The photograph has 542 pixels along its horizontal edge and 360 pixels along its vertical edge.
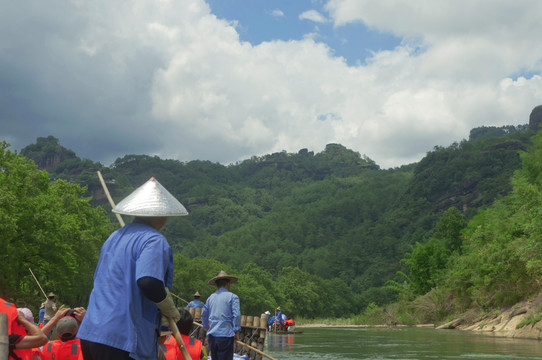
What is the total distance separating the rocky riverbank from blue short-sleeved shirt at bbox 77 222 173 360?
77.9 ft

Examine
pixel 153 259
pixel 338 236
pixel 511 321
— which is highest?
pixel 338 236

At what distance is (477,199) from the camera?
119188mm

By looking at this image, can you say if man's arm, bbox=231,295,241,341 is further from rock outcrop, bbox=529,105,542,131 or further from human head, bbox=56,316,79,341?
rock outcrop, bbox=529,105,542,131

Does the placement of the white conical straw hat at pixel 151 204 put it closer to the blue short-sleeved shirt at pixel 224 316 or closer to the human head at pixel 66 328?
the human head at pixel 66 328

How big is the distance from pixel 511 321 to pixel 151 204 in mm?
29424

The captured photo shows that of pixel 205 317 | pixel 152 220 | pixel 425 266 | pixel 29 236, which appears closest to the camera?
pixel 152 220

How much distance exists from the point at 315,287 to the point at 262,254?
32300mm

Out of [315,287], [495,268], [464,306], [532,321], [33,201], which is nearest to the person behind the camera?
[532,321]

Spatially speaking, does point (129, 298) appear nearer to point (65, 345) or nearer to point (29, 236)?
point (65, 345)

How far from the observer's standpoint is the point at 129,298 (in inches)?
151

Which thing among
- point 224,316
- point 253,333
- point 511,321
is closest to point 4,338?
point 224,316

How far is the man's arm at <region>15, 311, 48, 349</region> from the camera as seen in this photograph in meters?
3.97

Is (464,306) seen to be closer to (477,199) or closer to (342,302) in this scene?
(342,302)

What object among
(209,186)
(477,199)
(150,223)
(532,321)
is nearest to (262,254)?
(477,199)
